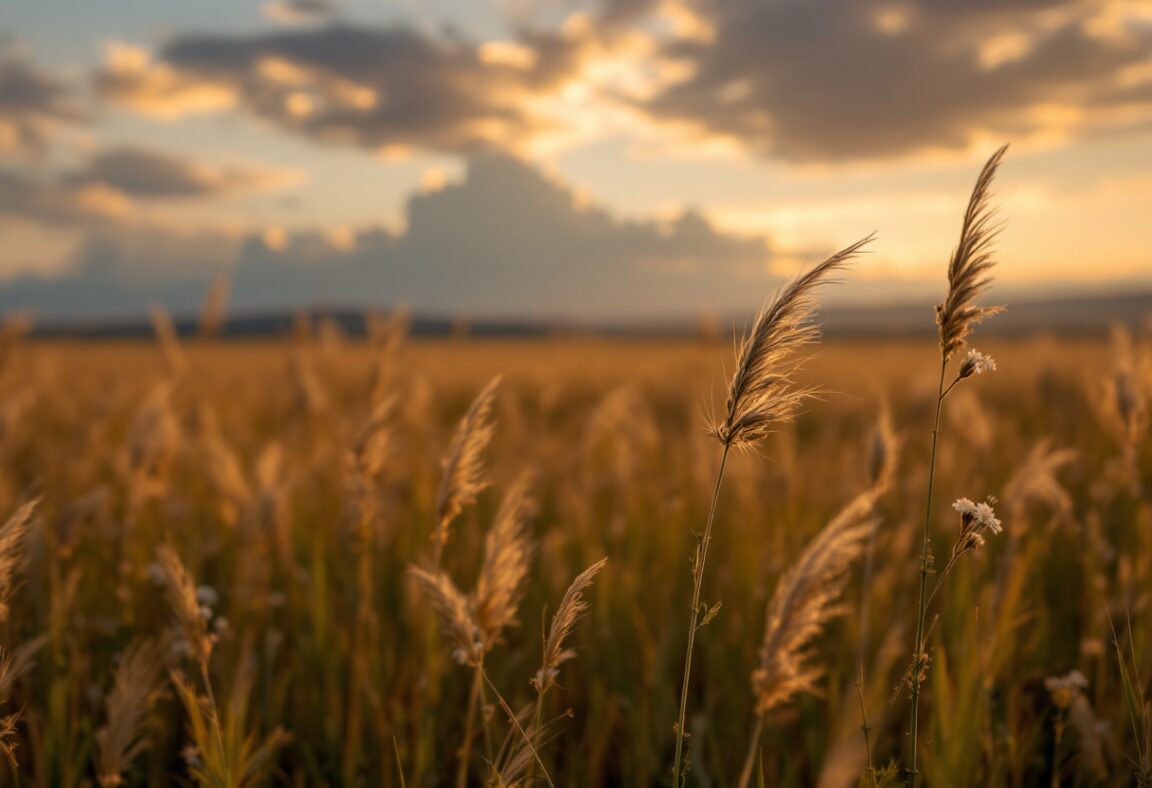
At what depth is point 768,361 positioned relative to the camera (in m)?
1.14

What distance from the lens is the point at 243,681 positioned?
219cm

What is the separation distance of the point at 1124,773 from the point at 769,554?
1615 mm

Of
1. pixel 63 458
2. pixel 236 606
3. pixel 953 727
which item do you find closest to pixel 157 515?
pixel 236 606

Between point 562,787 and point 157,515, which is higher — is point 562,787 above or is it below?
below

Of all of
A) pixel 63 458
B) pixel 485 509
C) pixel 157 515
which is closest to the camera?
pixel 157 515

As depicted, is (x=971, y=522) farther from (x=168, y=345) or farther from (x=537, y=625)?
(x=168, y=345)

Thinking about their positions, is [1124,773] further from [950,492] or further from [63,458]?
[63,458]

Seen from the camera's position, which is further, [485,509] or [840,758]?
[485,509]

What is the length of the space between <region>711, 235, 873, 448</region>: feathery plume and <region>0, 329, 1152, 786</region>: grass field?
5 centimetres

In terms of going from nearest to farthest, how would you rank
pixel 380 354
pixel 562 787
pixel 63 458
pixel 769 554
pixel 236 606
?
1. pixel 562 787
2. pixel 380 354
3. pixel 236 606
4. pixel 769 554
5. pixel 63 458

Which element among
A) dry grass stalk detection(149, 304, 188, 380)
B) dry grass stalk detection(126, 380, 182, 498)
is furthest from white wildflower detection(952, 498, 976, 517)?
dry grass stalk detection(149, 304, 188, 380)

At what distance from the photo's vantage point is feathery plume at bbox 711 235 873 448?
1138 millimetres

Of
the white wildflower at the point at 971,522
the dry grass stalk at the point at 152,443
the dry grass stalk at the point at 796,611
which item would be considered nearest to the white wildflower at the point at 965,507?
the white wildflower at the point at 971,522

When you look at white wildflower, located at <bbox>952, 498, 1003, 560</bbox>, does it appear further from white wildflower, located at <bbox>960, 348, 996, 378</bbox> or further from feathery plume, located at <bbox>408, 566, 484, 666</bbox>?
feathery plume, located at <bbox>408, 566, 484, 666</bbox>
